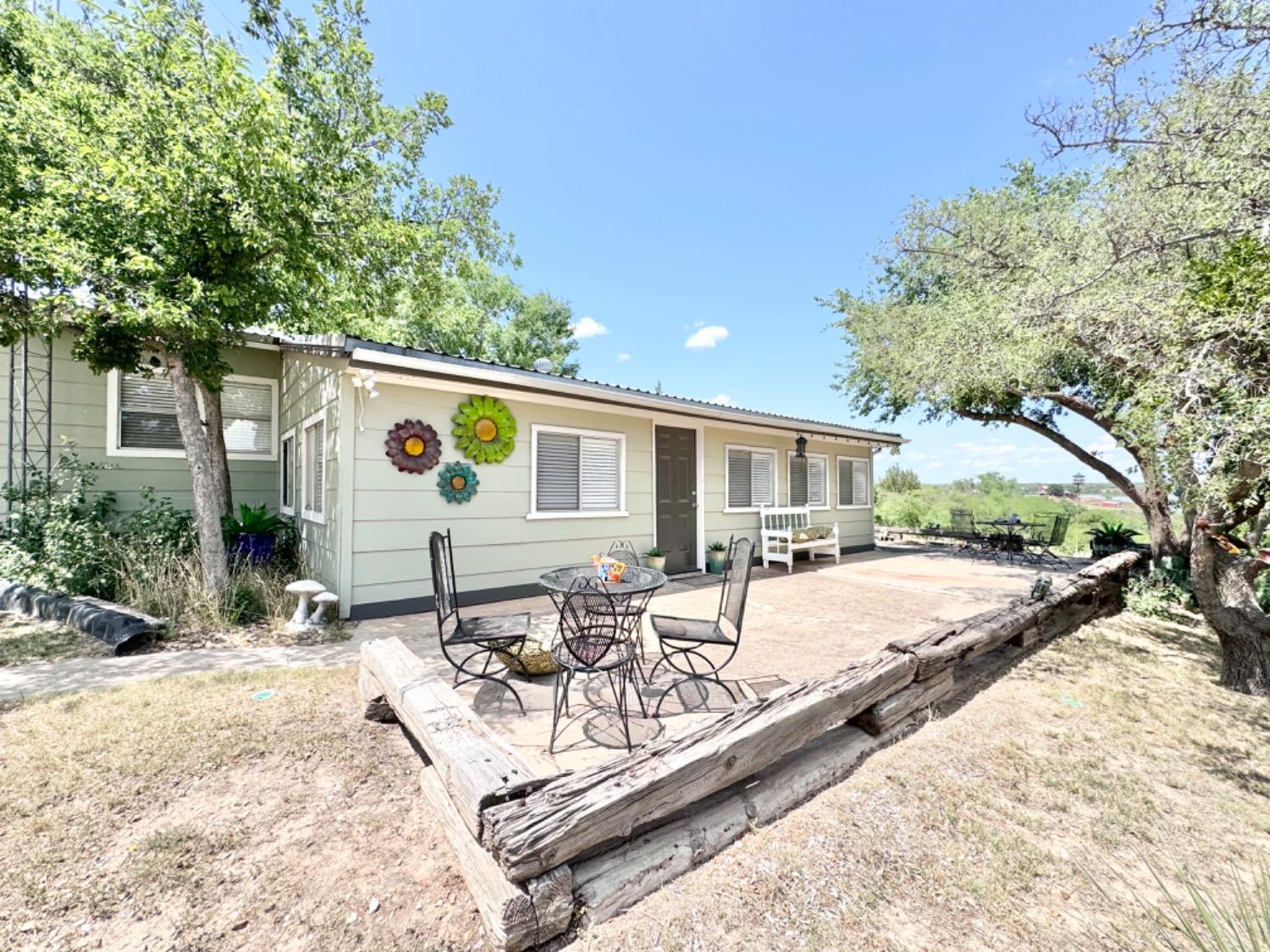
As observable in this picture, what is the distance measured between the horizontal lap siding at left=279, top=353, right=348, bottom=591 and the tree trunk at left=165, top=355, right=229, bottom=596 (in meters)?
0.89

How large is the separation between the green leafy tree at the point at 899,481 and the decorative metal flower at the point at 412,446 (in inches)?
789

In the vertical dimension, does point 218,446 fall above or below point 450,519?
above

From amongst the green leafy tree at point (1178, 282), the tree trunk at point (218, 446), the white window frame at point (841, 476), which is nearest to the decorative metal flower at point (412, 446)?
the tree trunk at point (218, 446)

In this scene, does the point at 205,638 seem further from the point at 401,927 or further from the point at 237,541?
the point at 401,927

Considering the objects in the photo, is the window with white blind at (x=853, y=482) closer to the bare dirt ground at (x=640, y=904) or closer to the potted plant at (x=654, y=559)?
the potted plant at (x=654, y=559)

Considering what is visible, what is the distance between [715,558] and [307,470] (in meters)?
6.02

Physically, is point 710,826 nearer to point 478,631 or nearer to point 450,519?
point 478,631

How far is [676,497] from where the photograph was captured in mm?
7879

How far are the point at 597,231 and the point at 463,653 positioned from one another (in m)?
13.3

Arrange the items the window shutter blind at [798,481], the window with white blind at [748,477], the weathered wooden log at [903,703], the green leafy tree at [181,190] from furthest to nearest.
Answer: the window shutter blind at [798,481], the window with white blind at [748,477], the green leafy tree at [181,190], the weathered wooden log at [903,703]

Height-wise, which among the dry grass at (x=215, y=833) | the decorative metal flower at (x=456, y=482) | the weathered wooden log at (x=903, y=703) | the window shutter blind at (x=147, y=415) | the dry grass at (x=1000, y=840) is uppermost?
the window shutter blind at (x=147, y=415)

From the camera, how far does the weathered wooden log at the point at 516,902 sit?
154 centimetres

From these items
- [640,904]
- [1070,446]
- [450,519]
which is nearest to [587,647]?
[640,904]

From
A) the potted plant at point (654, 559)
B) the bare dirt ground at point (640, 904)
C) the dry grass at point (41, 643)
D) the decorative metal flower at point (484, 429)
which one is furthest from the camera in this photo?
the potted plant at point (654, 559)
